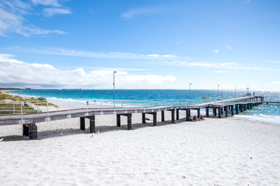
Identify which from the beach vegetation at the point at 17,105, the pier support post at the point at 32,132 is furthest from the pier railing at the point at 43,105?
the pier support post at the point at 32,132

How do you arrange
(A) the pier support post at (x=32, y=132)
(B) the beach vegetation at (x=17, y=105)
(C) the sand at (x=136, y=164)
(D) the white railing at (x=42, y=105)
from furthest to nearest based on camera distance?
(D) the white railing at (x=42, y=105)
(A) the pier support post at (x=32, y=132)
(B) the beach vegetation at (x=17, y=105)
(C) the sand at (x=136, y=164)

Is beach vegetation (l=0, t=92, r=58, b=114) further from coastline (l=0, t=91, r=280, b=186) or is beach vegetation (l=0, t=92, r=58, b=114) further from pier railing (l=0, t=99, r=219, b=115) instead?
coastline (l=0, t=91, r=280, b=186)

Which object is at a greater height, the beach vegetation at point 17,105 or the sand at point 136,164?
the beach vegetation at point 17,105

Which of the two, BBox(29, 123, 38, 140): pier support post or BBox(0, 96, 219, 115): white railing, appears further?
BBox(0, 96, 219, 115): white railing

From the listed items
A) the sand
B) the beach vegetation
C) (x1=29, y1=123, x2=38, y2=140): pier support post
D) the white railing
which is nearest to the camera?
the sand

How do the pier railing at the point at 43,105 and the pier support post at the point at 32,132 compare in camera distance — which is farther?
the pier railing at the point at 43,105

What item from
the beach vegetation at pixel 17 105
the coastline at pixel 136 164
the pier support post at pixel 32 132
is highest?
the beach vegetation at pixel 17 105


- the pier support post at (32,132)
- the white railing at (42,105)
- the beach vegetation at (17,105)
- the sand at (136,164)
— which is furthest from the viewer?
the white railing at (42,105)

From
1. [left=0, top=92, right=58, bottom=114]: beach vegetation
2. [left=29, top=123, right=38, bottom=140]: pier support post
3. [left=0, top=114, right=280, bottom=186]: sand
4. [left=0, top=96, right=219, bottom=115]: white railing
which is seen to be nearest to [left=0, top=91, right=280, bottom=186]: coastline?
[left=0, top=114, right=280, bottom=186]: sand

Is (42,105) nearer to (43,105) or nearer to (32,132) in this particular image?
(43,105)

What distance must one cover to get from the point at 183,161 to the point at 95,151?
4.79 m

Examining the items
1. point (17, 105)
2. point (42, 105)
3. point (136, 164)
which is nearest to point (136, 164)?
point (136, 164)

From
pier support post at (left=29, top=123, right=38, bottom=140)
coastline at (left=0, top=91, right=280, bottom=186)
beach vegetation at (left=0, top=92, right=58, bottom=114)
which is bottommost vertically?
coastline at (left=0, top=91, right=280, bottom=186)

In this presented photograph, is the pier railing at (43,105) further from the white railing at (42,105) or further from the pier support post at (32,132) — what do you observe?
the pier support post at (32,132)
